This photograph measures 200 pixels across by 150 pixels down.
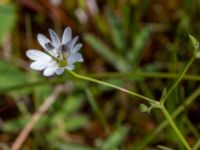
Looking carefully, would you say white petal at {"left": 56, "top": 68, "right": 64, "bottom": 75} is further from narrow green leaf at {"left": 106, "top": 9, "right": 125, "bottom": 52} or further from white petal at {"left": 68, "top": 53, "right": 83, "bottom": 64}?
narrow green leaf at {"left": 106, "top": 9, "right": 125, "bottom": 52}

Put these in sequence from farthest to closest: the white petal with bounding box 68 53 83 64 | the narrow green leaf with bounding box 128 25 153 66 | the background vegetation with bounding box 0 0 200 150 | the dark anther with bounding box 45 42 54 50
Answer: the narrow green leaf with bounding box 128 25 153 66
the background vegetation with bounding box 0 0 200 150
the dark anther with bounding box 45 42 54 50
the white petal with bounding box 68 53 83 64

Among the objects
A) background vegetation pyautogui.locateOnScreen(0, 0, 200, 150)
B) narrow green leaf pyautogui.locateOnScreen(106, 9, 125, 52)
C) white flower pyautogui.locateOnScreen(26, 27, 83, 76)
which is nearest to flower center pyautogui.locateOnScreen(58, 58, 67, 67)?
white flower pyautogui.locateOnScreen(26, 27, 83, 76)

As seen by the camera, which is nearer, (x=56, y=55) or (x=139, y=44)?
(x=56, y=55)

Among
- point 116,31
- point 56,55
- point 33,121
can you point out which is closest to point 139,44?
point 116,31

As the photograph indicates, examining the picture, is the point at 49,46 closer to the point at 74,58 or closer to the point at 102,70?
the point at 74,58

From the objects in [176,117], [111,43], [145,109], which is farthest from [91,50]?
[145,109]

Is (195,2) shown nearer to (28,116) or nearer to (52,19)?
(52,19)
